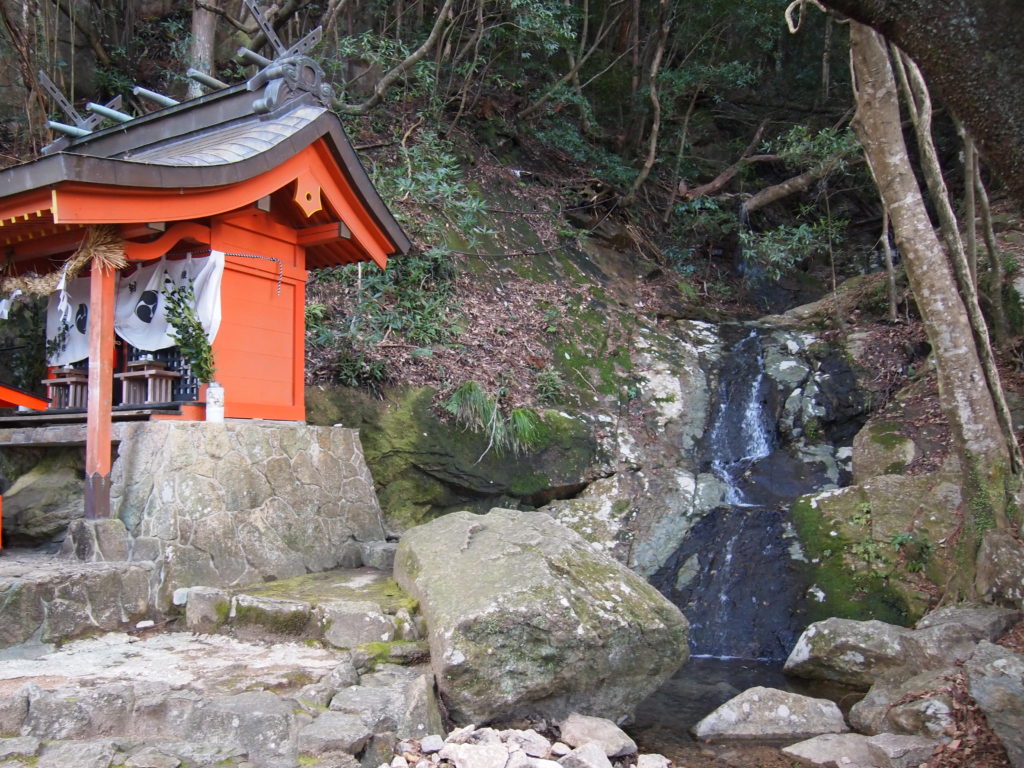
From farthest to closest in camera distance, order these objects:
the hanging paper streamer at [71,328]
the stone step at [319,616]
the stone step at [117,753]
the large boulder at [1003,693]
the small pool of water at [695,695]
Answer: the hanging paper streamer at [71,328], the small pool of water at [695,695], the stone step at [319,616], the large boulder at [1003,693], the stone step at [117,753]

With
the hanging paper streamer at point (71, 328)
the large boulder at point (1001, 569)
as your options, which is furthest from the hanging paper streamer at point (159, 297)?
the large boulder at point (1001, 569)

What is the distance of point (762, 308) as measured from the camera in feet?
51.9

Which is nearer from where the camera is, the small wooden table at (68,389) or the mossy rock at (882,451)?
the small wooden table at (68,389)

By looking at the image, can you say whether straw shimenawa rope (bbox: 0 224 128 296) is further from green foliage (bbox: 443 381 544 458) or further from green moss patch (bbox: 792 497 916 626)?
green moss patch (bbox: 792 497 916 626)

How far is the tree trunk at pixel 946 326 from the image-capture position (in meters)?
6.65

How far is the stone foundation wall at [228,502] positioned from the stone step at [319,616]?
336mm

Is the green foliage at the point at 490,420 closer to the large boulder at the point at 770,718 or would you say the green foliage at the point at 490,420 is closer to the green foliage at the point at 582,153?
the large boulder at the point at 770,718

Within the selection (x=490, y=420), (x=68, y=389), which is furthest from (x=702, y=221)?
(x=68, y=389)

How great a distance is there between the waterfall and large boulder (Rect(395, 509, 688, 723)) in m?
2.62

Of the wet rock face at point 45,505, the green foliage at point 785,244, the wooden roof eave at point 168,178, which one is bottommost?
the wet rock face at point 45,505

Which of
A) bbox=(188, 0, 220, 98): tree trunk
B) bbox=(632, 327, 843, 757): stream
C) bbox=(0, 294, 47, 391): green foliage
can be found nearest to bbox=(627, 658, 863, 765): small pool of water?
bbox=(632, 327, 843, 757): stream

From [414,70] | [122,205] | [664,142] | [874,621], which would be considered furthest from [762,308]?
[122,205]

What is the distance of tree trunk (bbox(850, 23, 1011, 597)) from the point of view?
6.65m

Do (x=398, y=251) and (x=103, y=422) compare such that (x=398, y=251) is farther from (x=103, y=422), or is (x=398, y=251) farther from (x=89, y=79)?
(x=89, y=79)
